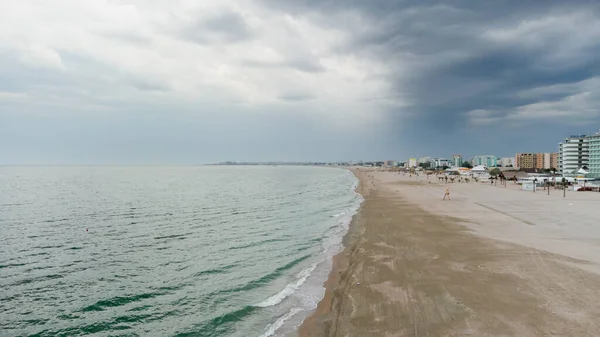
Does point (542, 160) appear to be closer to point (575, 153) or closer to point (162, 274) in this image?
point (575, 153)

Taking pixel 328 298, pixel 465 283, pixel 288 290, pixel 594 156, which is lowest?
pixel 288 290

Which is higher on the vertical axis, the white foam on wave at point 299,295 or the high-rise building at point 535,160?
the high-rise building at point 535,160

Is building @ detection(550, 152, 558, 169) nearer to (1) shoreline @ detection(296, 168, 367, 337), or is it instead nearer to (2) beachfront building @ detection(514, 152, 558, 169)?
(2) beachfront building @ detection(514, 152, 558, 169)

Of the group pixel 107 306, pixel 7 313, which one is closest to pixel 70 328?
pixel 107 306

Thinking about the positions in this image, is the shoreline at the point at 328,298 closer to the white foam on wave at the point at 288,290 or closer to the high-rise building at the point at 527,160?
the white foam on wave at the point at 288,290

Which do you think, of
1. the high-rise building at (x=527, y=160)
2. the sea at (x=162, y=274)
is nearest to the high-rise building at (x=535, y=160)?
the high-rise building at (x=527, y=160)

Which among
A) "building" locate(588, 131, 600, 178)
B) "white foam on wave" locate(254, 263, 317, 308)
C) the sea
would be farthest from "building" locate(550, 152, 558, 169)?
"white foam on wave" locate(254, 263, 317, 308)

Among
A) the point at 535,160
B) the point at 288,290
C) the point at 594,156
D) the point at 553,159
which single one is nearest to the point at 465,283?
the point at 288,290
